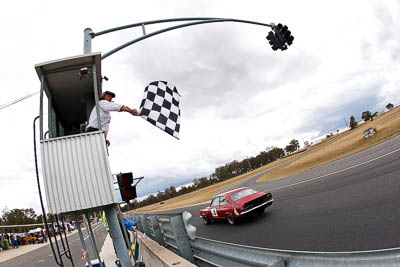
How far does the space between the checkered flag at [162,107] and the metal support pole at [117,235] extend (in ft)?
5.07

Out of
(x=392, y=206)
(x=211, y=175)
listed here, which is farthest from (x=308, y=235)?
(x=211, y=175)

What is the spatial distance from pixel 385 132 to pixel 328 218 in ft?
78.0

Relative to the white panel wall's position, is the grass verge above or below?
below

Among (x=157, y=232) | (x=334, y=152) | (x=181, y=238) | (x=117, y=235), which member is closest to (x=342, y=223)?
(x=181, y=238)

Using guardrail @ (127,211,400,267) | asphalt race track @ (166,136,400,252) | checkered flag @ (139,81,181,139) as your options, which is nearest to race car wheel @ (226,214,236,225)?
asphalt race track @ (166,136,400,252)

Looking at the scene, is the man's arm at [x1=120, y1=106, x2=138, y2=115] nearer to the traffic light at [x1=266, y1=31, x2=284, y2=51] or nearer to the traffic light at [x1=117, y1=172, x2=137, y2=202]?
the traffic light at [x1=117, y1=172, x2=137, y2=202]

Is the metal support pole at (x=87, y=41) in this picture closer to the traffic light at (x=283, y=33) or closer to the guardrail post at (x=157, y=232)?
the guardrail post at (x=157, y=232)

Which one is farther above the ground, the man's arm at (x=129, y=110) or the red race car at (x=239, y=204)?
the man's arm at (x=129, y=110)

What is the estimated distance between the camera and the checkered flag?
421 cm

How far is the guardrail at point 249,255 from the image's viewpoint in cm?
110

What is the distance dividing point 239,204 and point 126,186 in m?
6.08

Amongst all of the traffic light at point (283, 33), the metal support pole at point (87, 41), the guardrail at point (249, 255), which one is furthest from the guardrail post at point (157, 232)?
the traffic light at point (283, 33)

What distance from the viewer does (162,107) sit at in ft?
14.5

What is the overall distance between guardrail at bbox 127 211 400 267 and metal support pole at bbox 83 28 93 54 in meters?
3.64
